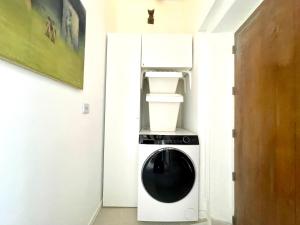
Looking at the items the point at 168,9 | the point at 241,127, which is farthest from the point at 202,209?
the point at 168,9

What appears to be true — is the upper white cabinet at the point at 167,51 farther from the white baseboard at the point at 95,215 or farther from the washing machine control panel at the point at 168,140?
the white baseboard at the point at 95,215

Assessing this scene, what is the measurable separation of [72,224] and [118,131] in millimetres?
1134

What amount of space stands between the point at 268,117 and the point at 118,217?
70.8 inches

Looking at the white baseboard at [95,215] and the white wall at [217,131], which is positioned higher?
the white wall at [217,131]

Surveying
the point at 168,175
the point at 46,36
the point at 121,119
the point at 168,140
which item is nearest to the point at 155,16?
the point at 121,119

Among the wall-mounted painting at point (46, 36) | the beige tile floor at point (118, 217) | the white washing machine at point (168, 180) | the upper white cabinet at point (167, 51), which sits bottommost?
the beige tile floor at point (118, 217)

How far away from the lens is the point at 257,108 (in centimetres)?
153

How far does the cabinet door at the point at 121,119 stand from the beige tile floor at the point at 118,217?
7 cm

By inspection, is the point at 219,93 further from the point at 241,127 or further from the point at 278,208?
the point at 278,208

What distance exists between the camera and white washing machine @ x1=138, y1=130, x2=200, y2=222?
2068 mm

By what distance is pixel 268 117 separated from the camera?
137 centimetres

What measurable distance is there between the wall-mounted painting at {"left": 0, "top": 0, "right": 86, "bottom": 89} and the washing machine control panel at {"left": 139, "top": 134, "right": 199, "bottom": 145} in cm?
87

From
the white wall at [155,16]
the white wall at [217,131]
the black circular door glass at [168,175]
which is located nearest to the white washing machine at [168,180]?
the black circular door glass at [168,175]

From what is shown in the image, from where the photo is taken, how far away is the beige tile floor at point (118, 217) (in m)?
2.13
